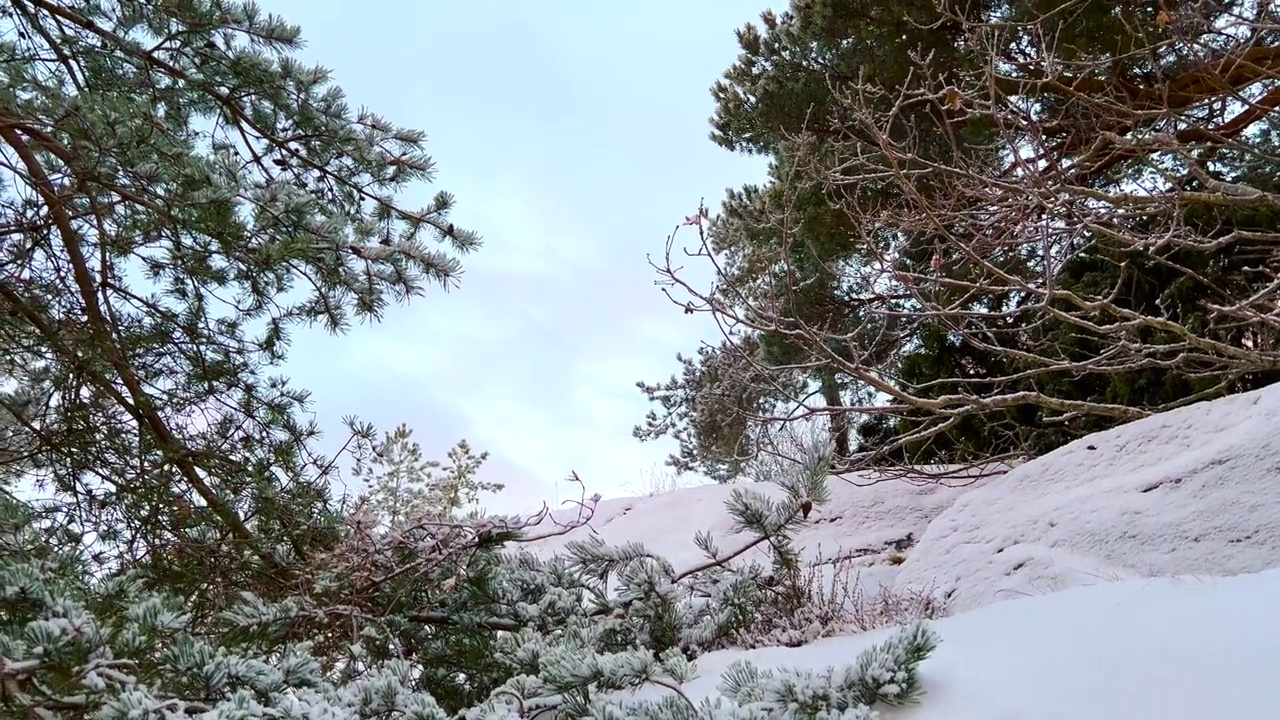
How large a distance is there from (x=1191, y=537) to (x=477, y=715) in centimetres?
194

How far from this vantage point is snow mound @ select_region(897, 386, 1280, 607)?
196cm

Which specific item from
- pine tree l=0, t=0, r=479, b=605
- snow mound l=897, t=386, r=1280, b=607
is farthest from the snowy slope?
pine tree l=0, t=0, r=479, b=605

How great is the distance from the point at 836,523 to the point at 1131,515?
1668 mm

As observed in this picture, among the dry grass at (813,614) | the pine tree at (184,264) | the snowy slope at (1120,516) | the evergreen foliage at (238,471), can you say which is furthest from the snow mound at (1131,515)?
the pine tree at (184,264)

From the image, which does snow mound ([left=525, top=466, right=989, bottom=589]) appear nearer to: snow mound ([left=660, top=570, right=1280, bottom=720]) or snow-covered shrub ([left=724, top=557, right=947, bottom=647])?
snow-covered shrub ([left=724, top=557, right=947, bottom=647])

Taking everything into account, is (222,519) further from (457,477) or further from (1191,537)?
(457,477)

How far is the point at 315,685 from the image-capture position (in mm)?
1227

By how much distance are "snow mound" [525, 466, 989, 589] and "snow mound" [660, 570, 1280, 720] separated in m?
1.41

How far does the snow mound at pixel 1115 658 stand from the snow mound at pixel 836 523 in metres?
1.41

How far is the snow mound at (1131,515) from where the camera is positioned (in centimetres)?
196

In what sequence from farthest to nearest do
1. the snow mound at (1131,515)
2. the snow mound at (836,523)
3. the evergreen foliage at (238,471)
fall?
the snow mound at (836,523) < the snow mound at (1131,515) < the evergreen foliage at (238,471)

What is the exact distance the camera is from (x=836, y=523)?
373 cm

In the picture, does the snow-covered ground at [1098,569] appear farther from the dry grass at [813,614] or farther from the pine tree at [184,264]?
the pine tree at [184,264]

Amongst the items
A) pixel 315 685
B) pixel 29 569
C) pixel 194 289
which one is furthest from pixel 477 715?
pixel 194 289
